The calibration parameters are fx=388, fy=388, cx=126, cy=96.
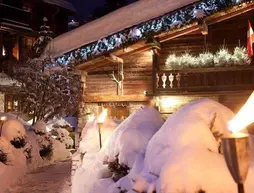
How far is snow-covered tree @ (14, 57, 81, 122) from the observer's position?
25672 millimetres

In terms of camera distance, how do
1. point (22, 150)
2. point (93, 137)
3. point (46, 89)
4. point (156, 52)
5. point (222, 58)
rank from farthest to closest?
1. point (46, 89)
2. point (22, 150)
3. point (156, 52)
4. point (222, 58)
5. point (93, 137)

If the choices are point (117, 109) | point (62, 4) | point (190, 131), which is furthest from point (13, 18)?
point (190, 131)

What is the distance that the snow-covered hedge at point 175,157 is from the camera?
515cm

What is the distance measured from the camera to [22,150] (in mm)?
16797

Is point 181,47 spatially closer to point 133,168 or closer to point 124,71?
point 124,71

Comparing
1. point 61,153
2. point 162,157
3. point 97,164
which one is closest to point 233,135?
point 162,157

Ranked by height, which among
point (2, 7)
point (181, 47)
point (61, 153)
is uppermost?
point (2, 7)

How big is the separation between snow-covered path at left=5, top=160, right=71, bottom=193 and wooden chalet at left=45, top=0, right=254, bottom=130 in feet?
8.91

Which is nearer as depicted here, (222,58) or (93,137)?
(93,137)

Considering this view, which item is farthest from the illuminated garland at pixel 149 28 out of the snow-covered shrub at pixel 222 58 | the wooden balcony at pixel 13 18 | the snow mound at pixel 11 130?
the wooden balcony at pixel 13 18

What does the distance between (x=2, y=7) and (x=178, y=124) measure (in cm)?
3047

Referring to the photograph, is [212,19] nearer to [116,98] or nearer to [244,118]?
[116,98]

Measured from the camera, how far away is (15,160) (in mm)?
15594

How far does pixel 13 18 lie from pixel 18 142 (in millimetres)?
20208
